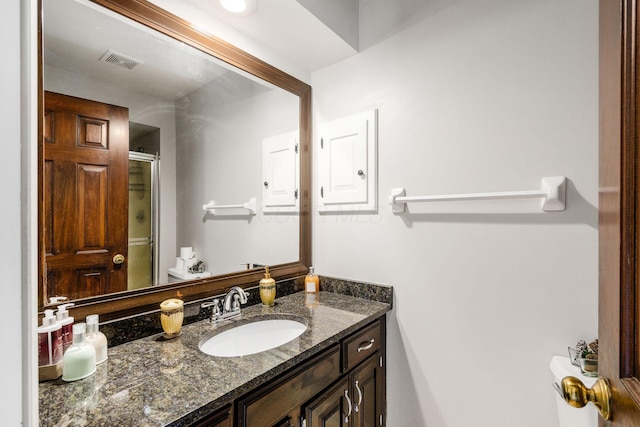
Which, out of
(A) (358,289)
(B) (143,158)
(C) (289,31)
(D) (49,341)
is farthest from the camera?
(A) (358,289)

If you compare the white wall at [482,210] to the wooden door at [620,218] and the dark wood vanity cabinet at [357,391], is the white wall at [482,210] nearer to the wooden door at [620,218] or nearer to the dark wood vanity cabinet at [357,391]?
the dark wood vanity cabinet at [357,391]

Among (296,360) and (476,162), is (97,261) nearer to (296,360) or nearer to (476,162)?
(296,360)

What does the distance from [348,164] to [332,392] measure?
111 centimetres

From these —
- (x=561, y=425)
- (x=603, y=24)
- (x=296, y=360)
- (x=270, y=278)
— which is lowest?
(x=561, y=425)

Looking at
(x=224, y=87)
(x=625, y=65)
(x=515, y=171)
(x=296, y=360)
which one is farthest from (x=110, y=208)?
(x=515, y=171)

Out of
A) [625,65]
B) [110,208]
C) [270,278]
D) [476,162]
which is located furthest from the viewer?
[270,278]

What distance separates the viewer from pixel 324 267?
5.92 ft

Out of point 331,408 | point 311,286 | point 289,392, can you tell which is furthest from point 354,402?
point 311,286

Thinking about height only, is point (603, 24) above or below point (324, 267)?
above

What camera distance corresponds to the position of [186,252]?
130 cm

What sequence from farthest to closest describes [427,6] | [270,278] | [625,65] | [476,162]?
[270,278] → [427,6] → [476,162] → [625,65]

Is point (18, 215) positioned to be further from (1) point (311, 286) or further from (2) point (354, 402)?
(1) point (311, 286)

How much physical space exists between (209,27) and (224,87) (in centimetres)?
25

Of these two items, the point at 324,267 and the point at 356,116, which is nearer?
the point at 356,116
